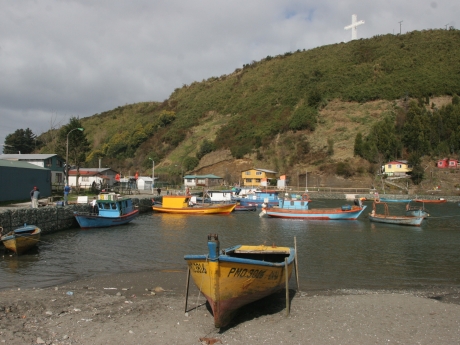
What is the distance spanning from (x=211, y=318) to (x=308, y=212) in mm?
31812

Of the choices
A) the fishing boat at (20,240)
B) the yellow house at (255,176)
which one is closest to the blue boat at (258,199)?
the yellow house at (255,176)

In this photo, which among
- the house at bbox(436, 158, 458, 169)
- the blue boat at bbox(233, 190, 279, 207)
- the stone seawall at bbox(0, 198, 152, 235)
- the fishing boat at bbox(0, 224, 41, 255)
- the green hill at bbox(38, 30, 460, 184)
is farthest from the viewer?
the green hill at bbox(38, 30, 460, 184)

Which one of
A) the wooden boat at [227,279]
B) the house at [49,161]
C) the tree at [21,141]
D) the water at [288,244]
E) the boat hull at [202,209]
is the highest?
the tree at [21,141]

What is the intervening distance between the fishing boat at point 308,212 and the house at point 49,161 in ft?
95.4

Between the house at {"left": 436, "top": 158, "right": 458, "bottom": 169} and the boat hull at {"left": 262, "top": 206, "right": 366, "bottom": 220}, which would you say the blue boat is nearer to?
the boat hull at {"left": 262, "top": 206, "right": 366, "bottom": 220}

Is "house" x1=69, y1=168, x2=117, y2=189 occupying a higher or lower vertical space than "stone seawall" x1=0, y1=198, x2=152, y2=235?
higher

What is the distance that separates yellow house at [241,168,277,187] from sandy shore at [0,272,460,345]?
71862mm

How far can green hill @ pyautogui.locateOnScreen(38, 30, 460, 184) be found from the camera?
98.1m

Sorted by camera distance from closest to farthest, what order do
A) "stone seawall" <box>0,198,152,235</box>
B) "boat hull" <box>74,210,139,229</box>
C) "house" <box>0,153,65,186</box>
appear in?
"stone seawall" <box>0,198,152,235</box> → "boat hull" <box>74,210,139,229</box> → "house" <box>0,153,65,186</box>

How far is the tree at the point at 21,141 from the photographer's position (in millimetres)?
106875

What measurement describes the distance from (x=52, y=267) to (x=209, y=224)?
65.9 ft

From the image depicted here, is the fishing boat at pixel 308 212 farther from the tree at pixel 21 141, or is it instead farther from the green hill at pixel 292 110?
the tree at pixel 21 141

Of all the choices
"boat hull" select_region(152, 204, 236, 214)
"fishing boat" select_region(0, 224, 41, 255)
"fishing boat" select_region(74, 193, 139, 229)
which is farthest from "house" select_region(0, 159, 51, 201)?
"fishing boat" select_region(0, 224, 41, 255)

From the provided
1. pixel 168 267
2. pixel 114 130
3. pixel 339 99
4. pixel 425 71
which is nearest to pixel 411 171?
pixel 339 99
